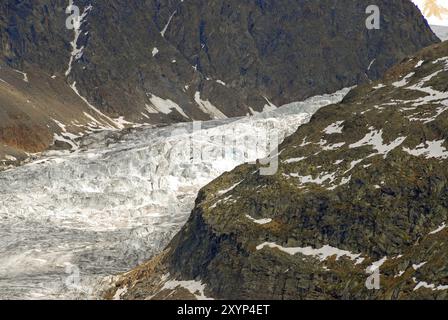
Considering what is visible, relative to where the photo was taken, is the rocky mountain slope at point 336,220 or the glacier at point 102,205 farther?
the glacier at point 102,205

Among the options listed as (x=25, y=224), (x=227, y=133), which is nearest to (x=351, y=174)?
(x=25, y=224)

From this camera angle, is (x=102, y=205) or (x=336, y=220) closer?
(x=336, y=220)

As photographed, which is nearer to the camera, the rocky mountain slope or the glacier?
the rocky mountain slope

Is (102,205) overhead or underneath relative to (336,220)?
overhead
